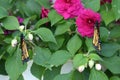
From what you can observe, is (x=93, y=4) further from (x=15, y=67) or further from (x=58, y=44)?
(x=15, y=67)

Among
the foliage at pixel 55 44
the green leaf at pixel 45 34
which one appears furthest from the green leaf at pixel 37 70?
the green leaf at pixel 45 34

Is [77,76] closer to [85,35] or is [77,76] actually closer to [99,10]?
[85,35]

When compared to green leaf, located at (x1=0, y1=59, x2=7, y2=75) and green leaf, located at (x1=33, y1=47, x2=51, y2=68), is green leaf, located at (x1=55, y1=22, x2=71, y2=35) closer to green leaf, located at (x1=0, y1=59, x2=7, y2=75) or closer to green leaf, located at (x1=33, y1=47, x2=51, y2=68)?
green leaf, located at (x1=33, y1=47, x2=51, y2=68)

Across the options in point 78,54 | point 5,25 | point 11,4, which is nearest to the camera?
point 78,54

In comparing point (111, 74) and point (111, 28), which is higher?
point (111, 28)

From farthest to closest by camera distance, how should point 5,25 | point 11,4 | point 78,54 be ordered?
point 11,4 → point 5,25 → point 78,54

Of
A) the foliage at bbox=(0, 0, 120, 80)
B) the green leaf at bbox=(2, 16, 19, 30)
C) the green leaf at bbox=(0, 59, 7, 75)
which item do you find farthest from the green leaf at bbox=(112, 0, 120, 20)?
the green leaf at bbox=(0, 59, 7, 75)

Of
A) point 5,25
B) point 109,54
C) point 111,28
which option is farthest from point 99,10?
point 5,25
